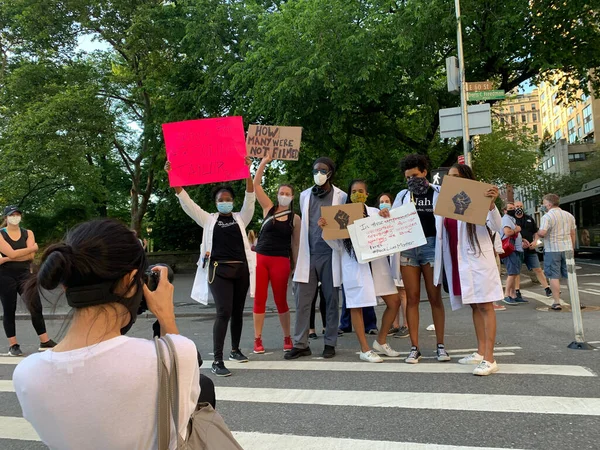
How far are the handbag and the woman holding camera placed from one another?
3.59 m

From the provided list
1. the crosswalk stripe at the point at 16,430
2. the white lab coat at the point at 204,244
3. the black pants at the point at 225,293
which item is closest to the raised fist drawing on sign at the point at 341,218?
the white lab coat at the point at 204,244

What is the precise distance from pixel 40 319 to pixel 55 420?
18.1 ft

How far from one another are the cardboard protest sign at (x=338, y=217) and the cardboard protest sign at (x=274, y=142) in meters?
1.20

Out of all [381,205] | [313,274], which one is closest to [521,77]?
[381,205]

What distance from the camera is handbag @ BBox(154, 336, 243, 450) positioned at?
1.36 meters

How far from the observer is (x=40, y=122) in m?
18.1

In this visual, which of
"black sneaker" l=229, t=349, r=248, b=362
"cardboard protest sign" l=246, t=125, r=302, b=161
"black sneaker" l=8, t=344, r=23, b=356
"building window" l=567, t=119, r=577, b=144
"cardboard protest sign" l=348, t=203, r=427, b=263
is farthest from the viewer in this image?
A: "building window" l=567, t=119, r=577, b=144

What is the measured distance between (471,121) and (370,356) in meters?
8.63

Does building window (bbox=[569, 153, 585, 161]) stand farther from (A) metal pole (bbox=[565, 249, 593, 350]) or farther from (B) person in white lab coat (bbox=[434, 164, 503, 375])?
(B) person in white lab coat (bbox=[434, 164, 503, 375])

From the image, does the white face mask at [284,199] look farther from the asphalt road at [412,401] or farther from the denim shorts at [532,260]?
the denim shorts at [532,260]

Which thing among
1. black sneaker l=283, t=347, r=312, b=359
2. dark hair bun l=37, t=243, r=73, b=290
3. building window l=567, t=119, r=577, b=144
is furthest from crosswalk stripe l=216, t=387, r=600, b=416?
building window l=567, t=119, r=577, b=144

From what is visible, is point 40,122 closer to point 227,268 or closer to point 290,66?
point 290,66

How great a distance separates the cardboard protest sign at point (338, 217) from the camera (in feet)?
16.7

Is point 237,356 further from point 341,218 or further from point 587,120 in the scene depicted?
point 587,120
